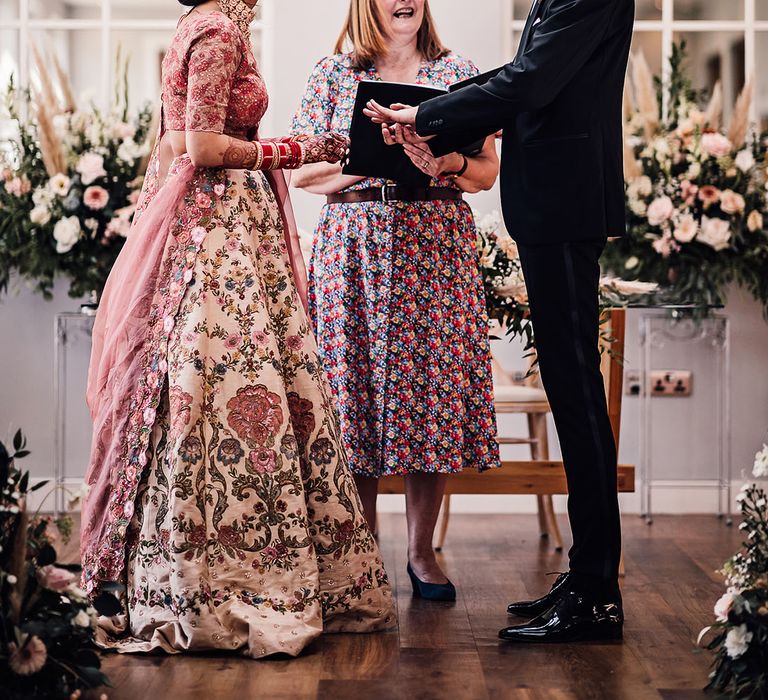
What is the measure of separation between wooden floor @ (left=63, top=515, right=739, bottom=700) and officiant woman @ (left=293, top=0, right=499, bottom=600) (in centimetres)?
29

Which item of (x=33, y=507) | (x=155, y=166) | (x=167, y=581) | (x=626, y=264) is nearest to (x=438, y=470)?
(x=167, y=581)

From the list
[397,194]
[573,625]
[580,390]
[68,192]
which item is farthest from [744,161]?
[68,192]

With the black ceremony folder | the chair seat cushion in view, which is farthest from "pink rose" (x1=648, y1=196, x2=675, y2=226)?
the black ceremony folder

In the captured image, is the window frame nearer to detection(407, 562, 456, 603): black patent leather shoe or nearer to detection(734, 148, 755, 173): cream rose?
detection(734, 148, 755, 173): cream rose

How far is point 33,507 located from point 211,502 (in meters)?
2.47

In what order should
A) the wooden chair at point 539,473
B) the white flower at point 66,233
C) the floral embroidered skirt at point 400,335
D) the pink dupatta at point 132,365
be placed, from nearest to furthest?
the pink dupatta at point 132,365, the floral embroidered skirt at point 400,335, the wooden chair at point 539,473, the white flower at point 66,233

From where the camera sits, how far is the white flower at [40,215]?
4297mm

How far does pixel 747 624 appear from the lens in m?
2.06

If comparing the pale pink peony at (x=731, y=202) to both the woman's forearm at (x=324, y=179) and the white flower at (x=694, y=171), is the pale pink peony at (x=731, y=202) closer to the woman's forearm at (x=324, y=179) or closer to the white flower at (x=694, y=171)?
the white flower at (x=694, y=171)

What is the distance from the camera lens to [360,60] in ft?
10.3

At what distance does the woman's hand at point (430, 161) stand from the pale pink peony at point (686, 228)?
5.23 ft

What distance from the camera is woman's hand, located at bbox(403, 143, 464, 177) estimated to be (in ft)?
9.32

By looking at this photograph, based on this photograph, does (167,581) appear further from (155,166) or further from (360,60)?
(360,60)

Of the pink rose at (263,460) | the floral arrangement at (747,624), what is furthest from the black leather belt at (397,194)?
the floral arrangement at (747,624)
